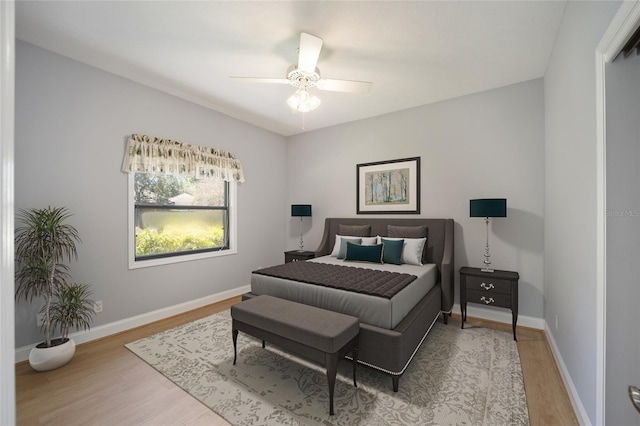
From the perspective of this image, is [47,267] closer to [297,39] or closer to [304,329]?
[304,329]

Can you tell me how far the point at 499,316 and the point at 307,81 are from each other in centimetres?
359

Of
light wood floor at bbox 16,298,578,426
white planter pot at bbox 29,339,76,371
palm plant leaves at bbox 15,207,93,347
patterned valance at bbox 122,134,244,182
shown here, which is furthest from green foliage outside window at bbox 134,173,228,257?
light wood floor at bbox 16,298,578,426

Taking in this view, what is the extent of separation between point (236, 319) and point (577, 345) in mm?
2575

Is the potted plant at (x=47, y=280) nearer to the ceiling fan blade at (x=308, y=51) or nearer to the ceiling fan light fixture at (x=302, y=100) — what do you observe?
the ceiling fan light fixture at (x=302, y=100)

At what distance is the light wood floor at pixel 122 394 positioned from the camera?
6.05 feet

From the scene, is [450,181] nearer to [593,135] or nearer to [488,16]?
[488,16]

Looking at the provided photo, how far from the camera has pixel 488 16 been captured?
7.28 feet

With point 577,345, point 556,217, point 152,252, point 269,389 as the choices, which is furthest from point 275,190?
point 577,345

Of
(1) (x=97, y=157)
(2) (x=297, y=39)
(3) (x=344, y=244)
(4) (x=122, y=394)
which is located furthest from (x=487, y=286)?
(1) (x=97, y=157)

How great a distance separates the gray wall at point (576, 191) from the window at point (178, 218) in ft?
13.6

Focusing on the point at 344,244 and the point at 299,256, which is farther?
the point at 299,256

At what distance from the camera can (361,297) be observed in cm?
236

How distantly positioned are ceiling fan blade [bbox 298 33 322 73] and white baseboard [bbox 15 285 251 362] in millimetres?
3367

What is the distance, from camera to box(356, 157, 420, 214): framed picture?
4.12m
